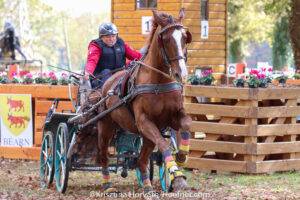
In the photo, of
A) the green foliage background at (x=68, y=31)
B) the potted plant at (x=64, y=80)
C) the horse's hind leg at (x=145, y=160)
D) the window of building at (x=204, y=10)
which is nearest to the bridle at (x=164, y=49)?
the horse's hind leg at (x=145, y=160)

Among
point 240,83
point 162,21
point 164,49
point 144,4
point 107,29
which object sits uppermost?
point 144,4

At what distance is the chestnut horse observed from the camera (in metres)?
9.39

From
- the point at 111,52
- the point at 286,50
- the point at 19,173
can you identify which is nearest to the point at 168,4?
the point at 19,173

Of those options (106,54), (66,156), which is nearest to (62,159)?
(66,156)

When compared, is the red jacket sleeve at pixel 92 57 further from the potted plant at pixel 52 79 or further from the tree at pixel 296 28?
the tree at pixel 296 28

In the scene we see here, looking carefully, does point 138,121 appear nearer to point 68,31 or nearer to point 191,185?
point 191,185

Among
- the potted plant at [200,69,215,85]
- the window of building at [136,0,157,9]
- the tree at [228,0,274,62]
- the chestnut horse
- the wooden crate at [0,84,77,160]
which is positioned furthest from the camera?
the tree at [228,0,274,62]

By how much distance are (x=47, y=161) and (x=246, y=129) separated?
2935mm

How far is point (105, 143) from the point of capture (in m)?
11.3

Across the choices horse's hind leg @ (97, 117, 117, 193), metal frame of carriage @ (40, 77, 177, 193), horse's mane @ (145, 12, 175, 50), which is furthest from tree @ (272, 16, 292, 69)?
horse's mane @ (145, 12, 175, 50)

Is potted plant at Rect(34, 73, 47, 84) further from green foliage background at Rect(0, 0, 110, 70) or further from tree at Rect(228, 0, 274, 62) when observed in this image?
green foliage background at Rect(0, 0, 110, 70)

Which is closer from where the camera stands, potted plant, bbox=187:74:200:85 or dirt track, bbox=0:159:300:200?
dirt track, bbox=0:159:300:200

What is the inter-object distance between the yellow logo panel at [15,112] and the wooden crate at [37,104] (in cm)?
10

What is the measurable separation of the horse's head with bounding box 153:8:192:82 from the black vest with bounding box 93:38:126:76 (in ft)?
6.64
